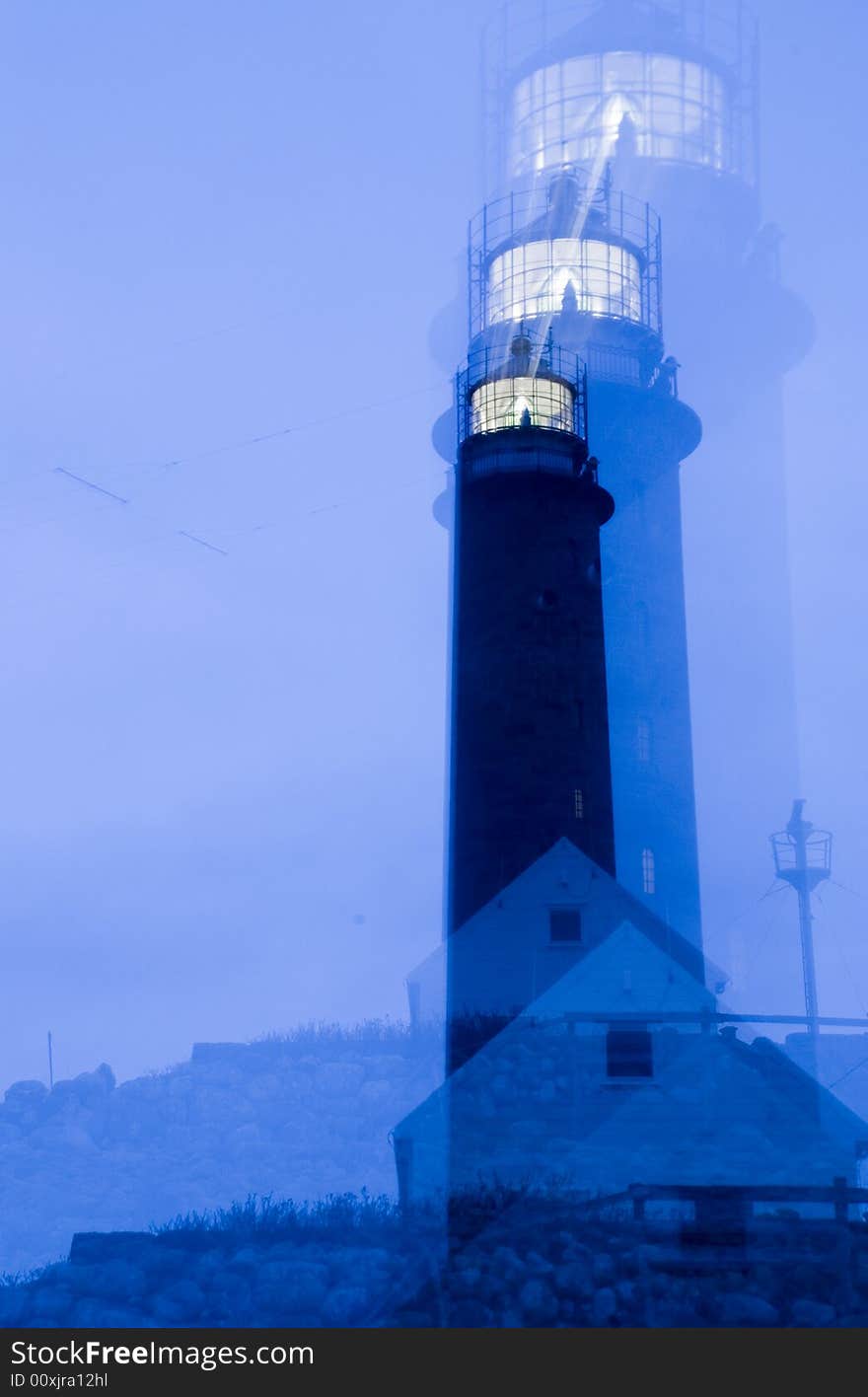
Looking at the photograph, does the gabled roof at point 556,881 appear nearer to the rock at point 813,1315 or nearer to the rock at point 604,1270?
the rock at point 604,1270

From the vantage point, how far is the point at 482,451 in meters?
26.2

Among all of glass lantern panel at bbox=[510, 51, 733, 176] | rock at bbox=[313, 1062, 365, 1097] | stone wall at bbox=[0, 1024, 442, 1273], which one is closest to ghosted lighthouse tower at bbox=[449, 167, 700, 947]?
glass lantern panel at bbox=[510, 51, 733, 176]

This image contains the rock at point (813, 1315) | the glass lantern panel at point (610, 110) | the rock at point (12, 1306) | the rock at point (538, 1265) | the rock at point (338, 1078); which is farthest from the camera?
the glass lantern panel at point (610, 110)

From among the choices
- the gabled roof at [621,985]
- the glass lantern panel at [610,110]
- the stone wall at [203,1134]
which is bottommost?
the stone wall at [203,1134]

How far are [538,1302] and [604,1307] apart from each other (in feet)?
2.03

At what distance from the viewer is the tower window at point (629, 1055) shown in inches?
854

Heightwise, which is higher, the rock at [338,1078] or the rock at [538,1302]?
the rock at [338,1078]

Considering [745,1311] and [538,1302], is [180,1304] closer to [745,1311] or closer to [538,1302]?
[538,1302]

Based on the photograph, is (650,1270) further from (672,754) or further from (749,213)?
(749,213)

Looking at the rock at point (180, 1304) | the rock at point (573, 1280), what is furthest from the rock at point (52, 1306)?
the rock at point (573, 1280)

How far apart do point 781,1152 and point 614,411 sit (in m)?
18.4

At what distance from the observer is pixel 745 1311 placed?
15625 millimetres

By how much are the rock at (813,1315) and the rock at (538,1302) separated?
2.22 meters

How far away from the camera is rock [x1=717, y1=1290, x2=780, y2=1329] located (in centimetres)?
1552
